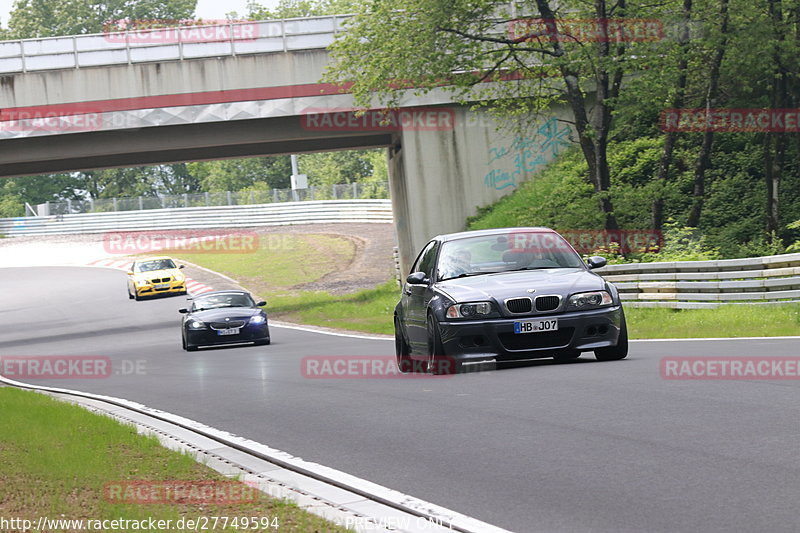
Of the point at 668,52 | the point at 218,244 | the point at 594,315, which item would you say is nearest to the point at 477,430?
the point at 594,315

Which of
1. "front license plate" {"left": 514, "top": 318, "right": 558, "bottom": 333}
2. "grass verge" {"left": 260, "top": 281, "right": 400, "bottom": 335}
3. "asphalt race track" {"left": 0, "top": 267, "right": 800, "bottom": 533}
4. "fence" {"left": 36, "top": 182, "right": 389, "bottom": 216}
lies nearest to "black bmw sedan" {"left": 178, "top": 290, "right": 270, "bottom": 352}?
"grass verge" {"left": 260, "top": 281, "right": 400, "bottom": 335}

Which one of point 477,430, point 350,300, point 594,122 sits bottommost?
point 350,300

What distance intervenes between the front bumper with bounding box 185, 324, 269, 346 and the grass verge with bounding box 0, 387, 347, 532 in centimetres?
1254

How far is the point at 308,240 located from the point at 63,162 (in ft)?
84.7

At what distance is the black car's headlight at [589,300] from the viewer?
12.0 m

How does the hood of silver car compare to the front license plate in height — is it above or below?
above

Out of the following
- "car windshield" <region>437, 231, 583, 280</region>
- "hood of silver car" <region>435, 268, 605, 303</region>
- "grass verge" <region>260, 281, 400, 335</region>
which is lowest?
"grass verge" <region>260, 281, 400, 335</region>

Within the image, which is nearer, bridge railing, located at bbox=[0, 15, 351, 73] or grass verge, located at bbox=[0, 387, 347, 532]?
grass verge, located at bbox=[0, 387, 347, 532]

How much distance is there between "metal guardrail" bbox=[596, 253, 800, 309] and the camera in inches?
758

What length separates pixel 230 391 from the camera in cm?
1368

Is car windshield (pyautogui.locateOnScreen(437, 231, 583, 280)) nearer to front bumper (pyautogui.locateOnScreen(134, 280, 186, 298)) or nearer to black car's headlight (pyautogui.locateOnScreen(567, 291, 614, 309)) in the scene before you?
black car's headlight (pyautogui.locateOnScreen(567, 291, 614, 309))

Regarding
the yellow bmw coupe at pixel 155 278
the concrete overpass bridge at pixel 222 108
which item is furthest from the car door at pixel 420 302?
the yellow bmw coupe at pixel 155 278

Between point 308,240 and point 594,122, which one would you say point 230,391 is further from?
point 308,240

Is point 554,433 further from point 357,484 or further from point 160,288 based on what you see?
point 160,288
